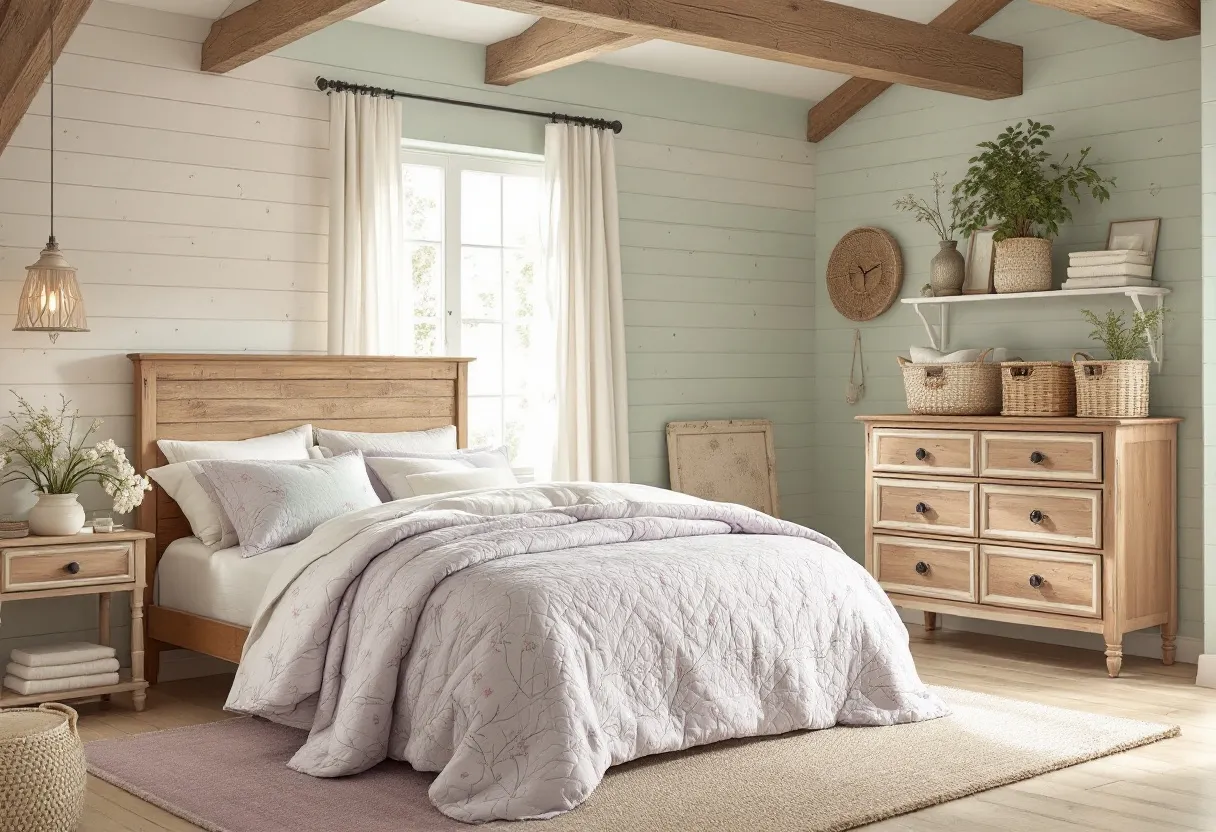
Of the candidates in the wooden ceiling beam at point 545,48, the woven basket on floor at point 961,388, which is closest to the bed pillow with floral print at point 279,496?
the wooden ceiling beam at point 545,48

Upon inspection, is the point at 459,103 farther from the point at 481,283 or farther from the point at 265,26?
the point at 265,26

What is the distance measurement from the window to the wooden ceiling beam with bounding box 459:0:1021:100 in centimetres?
134

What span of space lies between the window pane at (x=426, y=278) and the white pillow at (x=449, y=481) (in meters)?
1.00

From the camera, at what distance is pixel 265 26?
459cm

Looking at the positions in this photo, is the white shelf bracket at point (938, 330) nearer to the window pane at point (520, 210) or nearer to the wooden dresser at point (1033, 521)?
the wooden dresser at point (1033, 521)

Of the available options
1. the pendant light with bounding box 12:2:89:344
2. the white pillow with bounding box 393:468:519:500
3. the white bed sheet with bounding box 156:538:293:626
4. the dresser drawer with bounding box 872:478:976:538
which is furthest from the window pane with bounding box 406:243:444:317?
the dresser drawer with bounding box 872:478:976:538

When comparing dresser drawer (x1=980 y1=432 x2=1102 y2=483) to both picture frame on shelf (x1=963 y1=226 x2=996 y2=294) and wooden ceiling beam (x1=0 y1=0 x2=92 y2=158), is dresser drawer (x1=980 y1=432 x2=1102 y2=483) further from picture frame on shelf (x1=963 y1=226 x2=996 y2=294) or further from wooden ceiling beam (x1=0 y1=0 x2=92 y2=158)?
wooden ceiling beam (x1=0 y1=0 x2=92 y2=158)

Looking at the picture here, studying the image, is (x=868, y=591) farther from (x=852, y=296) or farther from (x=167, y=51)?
(x=167, y=51)

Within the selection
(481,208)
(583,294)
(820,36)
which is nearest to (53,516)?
(481,208)

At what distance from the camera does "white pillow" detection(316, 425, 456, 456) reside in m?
5.08

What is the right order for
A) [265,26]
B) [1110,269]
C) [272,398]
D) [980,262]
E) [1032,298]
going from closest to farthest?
1. [265,26]
2. [272,398]
3. [1110,269]
4. [1032,298]
5. [980,262]

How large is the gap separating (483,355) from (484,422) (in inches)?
11.5

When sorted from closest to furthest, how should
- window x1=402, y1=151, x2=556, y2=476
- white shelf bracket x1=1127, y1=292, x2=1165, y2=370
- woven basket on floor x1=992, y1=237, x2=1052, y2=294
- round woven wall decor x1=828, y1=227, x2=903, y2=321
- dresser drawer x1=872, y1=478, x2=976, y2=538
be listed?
white shelf bracket x1=1127, y1=292, x2=1165, y2=370
dresser drawer x1=872, y1=478, x2=976, y2=538
woven basket on floor x1=992, y1=237, x2=1052, y2=294
window x1=402, y1=151, x2=556, y2=476
round woven wall decor x1=828, y1=227, x2=903, y2=321

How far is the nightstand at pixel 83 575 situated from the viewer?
13.9ft
